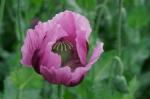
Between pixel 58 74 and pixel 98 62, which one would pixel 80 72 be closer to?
pixel 58 74

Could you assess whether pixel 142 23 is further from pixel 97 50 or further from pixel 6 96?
pixel 97 50

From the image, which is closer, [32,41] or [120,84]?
[32,41]

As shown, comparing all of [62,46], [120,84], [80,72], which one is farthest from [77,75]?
[120,84]

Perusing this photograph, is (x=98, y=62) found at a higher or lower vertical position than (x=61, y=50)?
higher

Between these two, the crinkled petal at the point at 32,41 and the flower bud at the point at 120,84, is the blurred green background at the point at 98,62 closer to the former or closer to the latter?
the flower bud at the point at 120,84

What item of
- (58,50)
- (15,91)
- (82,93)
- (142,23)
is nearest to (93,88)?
(82,93)

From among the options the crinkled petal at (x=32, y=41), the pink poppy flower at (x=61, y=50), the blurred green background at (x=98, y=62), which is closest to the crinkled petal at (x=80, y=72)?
the pink poppy flower at (x=61, y=50)
